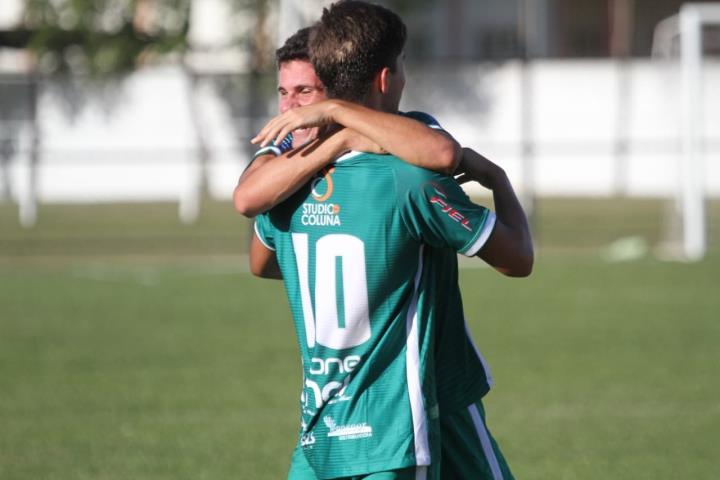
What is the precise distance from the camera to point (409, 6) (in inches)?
1527

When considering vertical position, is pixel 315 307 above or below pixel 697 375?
above

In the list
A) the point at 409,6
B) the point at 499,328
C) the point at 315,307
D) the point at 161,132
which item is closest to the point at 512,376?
the point at 499,328

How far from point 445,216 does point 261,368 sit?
6951 millimetres

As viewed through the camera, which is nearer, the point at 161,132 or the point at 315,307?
the point at 315,307

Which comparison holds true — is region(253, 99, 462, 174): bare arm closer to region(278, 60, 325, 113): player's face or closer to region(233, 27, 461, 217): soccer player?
region(233, 27, 461, 217): soccer player

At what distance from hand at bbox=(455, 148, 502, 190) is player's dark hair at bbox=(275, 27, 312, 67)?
2.31 ft

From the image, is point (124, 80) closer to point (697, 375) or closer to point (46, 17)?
point (46, 17)

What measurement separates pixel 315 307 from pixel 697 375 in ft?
21.4

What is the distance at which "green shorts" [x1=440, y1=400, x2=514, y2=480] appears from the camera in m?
3.34

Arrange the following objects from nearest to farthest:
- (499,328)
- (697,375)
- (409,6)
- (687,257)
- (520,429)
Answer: (520,429)
(697,375)
(499,328)
(687,257)
(409,6)

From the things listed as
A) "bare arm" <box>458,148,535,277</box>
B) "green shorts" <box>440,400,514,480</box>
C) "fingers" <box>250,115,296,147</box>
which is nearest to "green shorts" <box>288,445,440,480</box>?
"green shorts" <box>440,400,514,480</box>

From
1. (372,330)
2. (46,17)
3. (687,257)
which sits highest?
(46,17)

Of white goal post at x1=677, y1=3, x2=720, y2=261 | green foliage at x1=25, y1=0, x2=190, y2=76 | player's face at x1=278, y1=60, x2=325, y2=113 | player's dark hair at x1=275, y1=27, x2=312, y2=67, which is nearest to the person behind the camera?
player's face at x1=278, y1=60, x2=325, y2=113

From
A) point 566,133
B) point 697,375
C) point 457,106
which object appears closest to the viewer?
point 697,375
